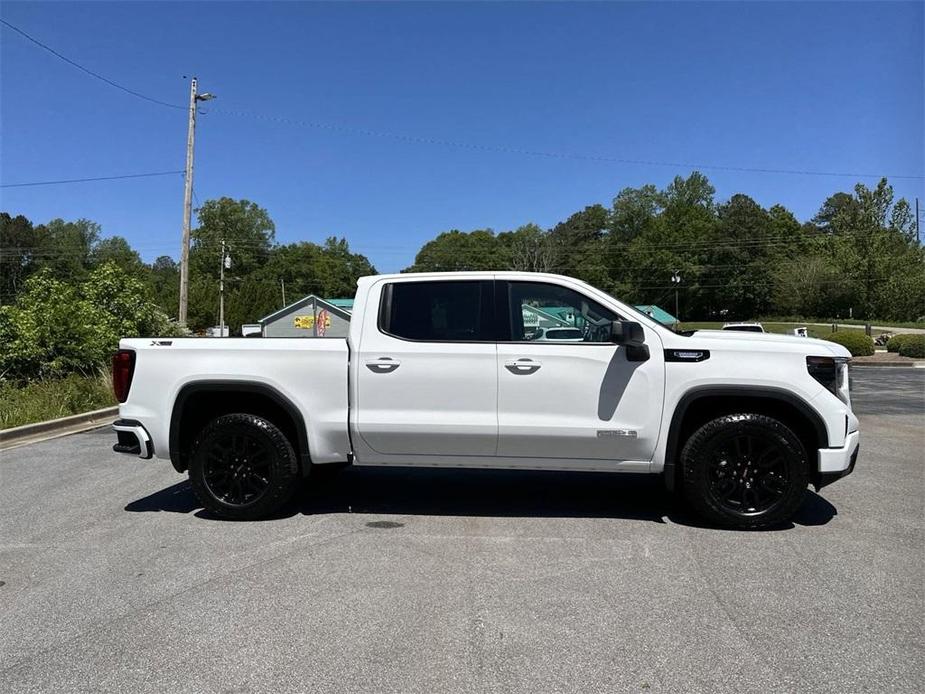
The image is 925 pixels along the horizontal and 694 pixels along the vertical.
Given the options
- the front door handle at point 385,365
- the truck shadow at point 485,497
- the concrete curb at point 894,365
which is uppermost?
the front door handle at point 385,365

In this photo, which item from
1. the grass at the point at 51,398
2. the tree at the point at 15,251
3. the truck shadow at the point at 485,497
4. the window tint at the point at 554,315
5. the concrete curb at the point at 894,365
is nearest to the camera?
the window tint at the point at 554,315

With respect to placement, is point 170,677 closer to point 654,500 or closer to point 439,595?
point 439,595

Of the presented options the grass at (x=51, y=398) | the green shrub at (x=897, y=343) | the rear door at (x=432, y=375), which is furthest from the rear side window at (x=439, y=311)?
the green shrub at (x=897, y=343)

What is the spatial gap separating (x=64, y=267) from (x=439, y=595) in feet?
316

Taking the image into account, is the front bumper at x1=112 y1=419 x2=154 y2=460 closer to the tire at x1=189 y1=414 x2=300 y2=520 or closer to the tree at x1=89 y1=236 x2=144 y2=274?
the tire at x1=189 y1=414 x2=300 y2=520

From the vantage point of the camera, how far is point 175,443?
5.25m

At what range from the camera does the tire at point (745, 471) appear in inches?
188

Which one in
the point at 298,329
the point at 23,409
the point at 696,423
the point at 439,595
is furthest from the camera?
the point at 298,329

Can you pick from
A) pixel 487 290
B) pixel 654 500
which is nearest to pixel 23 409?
pixel 487 290

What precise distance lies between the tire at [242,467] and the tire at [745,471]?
2977 millimetres

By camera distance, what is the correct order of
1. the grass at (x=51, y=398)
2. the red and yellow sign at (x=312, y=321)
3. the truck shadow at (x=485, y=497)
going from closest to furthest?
the truck shadow at (x=485, y=497) → the grass at (x=51, y=398) → the red and yellow sign at (x=312, y=321)

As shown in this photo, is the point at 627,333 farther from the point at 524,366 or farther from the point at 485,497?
the point at 485,497

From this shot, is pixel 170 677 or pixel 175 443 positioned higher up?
pixel 175 443

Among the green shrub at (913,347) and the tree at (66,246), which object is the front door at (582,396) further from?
the tree at (66,246)
